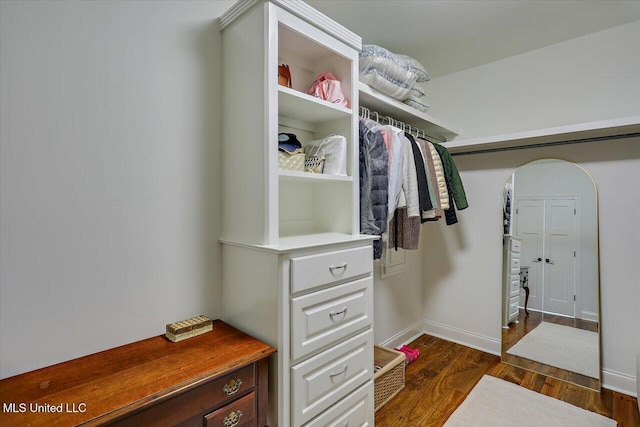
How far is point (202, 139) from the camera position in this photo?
145cm

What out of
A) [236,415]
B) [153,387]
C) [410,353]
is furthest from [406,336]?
[153,387]

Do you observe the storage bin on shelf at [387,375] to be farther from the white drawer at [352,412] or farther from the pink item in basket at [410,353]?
the pink item in basket at [410,353]

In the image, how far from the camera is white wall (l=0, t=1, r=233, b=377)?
1.02 metres

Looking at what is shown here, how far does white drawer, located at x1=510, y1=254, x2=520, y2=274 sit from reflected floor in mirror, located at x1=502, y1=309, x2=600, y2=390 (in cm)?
32

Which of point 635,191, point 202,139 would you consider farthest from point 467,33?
point 202,139

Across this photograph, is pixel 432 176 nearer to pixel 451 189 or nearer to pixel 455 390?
pixel 451 189

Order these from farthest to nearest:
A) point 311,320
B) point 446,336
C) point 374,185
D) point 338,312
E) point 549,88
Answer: point 446,336 → point 549,88 → point 374,185 → point 338,312 → point 311,320

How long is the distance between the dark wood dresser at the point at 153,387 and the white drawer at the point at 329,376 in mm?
133

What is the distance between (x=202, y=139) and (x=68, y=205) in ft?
1.90

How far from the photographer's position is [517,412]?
1897 mm

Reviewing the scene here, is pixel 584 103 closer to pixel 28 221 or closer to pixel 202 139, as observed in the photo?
pixel 202 139

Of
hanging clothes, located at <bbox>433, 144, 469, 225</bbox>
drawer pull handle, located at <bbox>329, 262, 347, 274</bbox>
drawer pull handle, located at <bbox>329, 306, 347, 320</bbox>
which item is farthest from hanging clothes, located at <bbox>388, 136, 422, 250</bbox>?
drawer pull handle, located at <bbox>329, 306, 347, 320</bbox>

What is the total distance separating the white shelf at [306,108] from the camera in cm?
136

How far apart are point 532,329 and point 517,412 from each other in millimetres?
840
